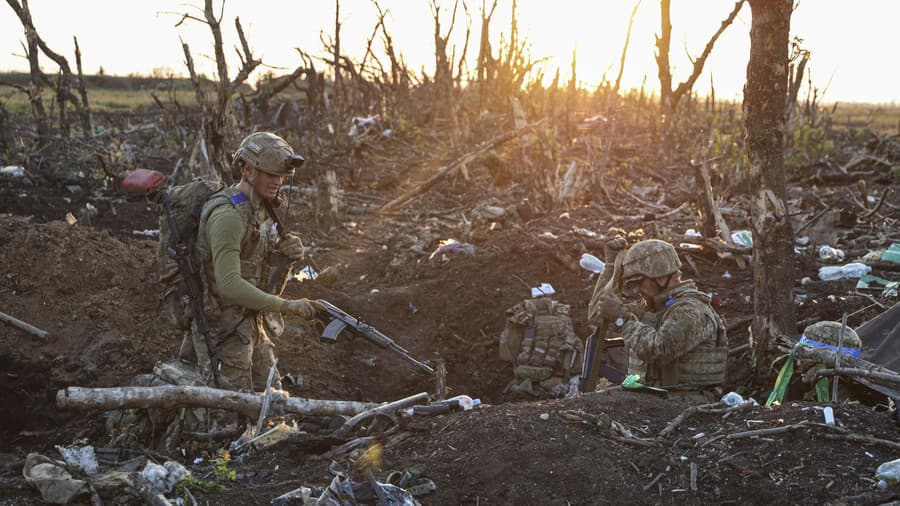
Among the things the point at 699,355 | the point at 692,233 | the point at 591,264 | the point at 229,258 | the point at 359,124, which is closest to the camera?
the point at 229,258

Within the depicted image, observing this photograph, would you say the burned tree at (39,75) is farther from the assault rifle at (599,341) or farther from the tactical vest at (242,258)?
the assault rifle at (599,341)

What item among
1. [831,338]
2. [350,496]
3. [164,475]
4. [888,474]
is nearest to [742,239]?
[831,338]

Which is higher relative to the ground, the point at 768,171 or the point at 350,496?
the point at 768,171

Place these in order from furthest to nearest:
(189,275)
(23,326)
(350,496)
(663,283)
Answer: (23,326) < (663,283) < (189,275) < (350,496)

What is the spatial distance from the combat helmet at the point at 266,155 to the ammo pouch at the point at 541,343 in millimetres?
3610

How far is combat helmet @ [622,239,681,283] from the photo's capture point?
17.1 ft

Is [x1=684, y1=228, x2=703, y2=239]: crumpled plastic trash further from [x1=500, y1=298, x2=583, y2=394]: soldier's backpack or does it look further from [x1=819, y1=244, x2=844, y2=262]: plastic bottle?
[x1=500, y1=298, x2=583, y2=394]: soldier's backpack

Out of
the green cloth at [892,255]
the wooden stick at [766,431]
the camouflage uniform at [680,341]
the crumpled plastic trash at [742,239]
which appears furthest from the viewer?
the crumpled plastic trash at [742,239]

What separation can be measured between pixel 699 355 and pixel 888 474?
1920 mm

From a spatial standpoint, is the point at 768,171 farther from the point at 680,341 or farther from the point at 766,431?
the point at 766,431

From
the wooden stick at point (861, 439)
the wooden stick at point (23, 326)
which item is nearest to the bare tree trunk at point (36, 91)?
the wooden stick at point (23, 326)

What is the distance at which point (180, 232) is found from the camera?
15.3ft

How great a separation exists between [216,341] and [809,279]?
23.8ft

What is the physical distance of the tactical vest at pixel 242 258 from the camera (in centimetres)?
462
